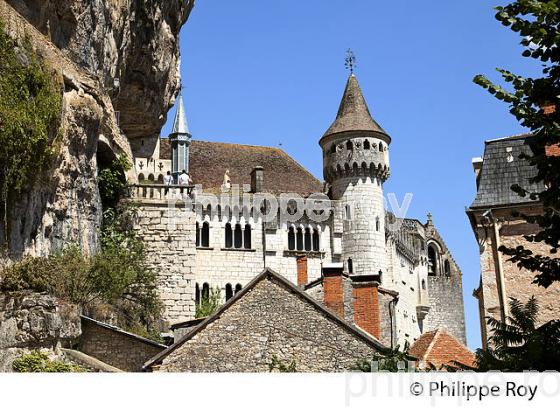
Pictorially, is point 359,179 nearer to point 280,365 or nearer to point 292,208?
point 292,208

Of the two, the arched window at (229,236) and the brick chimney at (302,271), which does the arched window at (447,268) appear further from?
the brick chimney at (302,271)

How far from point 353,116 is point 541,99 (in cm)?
3505

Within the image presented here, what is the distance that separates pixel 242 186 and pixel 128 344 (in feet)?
86.1

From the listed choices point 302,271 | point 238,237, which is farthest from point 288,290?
point 238,237

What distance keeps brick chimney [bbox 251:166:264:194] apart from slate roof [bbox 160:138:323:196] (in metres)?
0.96

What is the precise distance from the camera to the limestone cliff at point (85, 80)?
814 inches

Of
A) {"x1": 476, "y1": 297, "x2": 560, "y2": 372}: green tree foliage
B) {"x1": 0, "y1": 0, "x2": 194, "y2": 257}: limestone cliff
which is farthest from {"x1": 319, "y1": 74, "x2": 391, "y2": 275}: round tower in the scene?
{"x1": 476, "y1": 297, "x2": 560, "y2": 372}: green tree foliage

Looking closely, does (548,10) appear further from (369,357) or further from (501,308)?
(501,308)

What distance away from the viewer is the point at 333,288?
1895cm

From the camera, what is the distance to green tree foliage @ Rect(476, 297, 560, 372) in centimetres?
1017

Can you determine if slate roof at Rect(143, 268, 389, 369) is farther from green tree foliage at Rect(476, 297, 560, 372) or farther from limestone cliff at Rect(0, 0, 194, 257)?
limestone cliff at Rect(0, 0, 194, 257)

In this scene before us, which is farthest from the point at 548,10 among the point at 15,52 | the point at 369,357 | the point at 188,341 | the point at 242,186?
the point at 242,186

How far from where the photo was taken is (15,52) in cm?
1883

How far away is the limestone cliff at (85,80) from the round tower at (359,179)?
11.4 m
